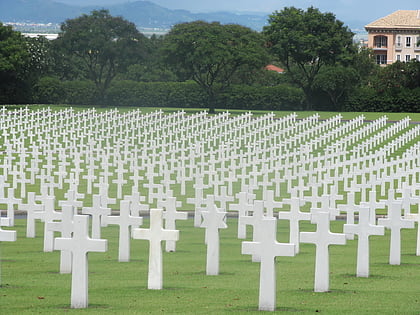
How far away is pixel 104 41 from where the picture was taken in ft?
259

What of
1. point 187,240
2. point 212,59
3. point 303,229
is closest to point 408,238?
point 303,229

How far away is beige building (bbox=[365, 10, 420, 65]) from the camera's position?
18238 centimetres

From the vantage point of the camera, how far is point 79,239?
9.54m

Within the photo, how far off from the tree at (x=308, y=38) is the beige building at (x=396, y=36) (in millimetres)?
102629

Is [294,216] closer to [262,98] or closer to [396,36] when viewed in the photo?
[262,98]

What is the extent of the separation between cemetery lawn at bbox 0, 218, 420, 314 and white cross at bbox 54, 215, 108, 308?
0.16 metres

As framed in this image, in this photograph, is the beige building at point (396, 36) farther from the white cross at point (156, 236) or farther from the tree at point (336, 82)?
the white cross at point (156, 236)

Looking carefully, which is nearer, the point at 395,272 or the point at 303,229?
the point at 395,272

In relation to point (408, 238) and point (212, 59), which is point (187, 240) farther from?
point (212, 59)

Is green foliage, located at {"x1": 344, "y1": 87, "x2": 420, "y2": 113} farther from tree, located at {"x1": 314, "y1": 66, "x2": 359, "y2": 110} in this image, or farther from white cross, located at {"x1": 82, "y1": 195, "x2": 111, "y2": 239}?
white cross, located at {"x1": 82, "y1": 195, "x2": 111, "y2": 239}

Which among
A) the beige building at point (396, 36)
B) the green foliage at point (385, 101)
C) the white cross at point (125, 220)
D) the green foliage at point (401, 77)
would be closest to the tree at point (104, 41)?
the green foliage at point (385, 101)

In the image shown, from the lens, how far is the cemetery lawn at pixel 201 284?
9.55 m

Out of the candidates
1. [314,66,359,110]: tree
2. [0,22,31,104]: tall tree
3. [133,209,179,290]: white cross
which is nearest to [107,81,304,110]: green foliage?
[314,66,359,110]: tree

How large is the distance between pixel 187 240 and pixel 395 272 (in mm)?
5034
